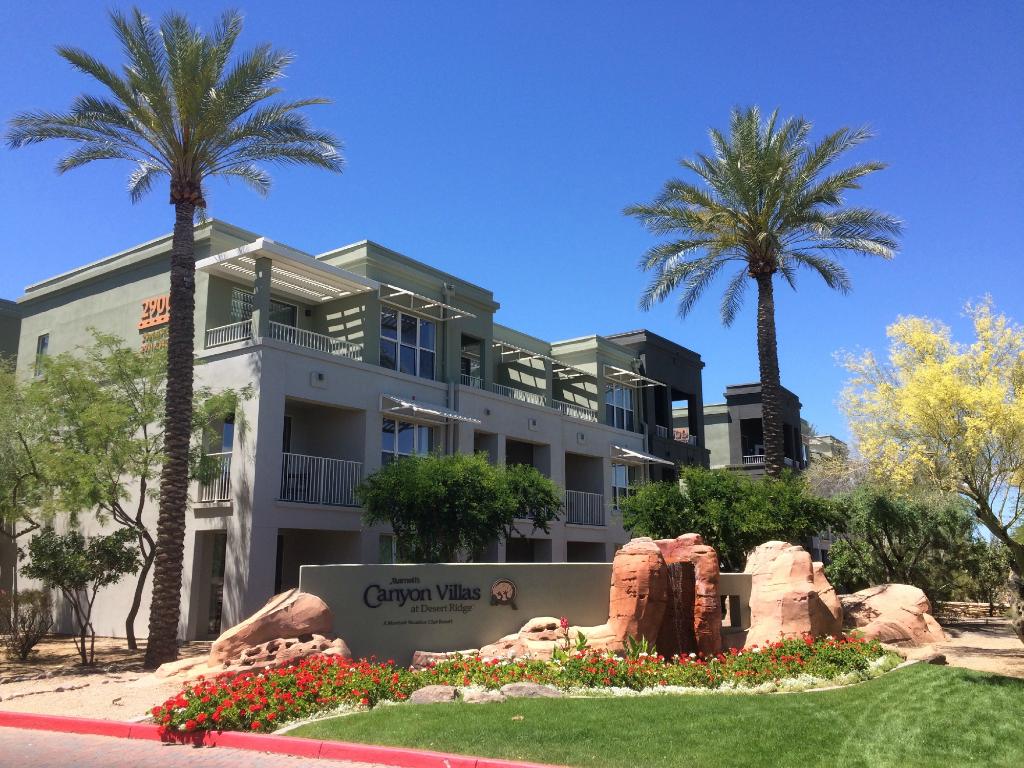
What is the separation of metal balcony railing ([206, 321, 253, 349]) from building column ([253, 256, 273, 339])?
41.6 inches

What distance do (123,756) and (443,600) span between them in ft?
23.4

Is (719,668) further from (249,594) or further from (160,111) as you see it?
(160,111)

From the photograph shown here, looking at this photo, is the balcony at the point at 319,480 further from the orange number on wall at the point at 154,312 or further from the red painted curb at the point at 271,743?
the red painted curb at the point at 271,743

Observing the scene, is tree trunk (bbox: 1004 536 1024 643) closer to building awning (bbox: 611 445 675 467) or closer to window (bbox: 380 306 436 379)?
window (bbox: 380 306 436 379)

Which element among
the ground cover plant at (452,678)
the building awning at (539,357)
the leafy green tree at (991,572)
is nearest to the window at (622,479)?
the building awning at (539,357)

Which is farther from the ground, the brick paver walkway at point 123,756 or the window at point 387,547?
the window at point 387,547

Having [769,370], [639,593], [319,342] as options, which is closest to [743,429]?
[769,370]

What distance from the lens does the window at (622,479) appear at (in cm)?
3472

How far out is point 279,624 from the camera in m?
14.0

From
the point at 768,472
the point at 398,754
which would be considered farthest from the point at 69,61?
the point at 768,472

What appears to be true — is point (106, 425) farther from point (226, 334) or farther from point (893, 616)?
point (893, 616)

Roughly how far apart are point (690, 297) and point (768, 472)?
616 cm

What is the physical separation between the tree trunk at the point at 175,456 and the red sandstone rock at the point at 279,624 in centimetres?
289

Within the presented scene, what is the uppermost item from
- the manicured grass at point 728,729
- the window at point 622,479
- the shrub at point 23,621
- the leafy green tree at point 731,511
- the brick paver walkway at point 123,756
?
the window at point 622,479
